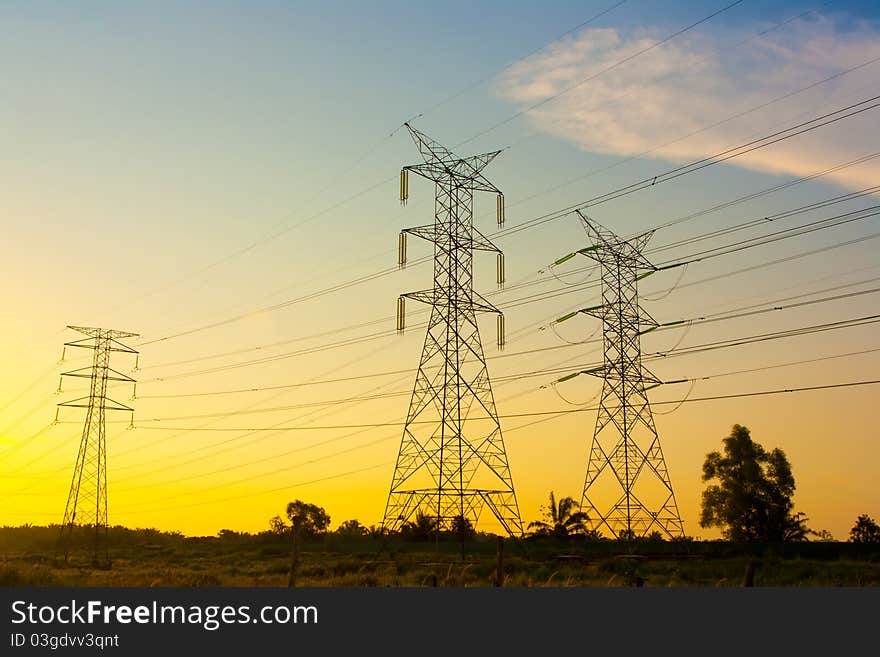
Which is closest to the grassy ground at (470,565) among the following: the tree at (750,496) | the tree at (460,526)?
the tree at (460,526)

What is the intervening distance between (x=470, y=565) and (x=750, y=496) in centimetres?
6066

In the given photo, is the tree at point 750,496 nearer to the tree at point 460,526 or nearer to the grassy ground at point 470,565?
the grassy ground at point 470,565

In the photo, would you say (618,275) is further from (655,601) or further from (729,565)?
(655,601)

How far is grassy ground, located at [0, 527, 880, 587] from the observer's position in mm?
37906

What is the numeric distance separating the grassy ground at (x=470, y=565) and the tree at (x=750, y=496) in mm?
A: 24764

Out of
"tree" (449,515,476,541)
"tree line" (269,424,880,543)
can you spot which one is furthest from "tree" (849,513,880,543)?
"tree" (449,515,476,541)

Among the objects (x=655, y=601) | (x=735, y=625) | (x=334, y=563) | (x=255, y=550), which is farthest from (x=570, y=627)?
(x=255, y=550)

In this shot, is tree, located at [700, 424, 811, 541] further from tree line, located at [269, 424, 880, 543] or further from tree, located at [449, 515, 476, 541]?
tree, located at [449, 515, 476, 541]

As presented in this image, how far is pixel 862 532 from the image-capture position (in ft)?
336

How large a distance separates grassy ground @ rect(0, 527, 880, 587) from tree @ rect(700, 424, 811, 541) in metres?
24.8

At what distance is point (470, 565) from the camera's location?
41.6 m

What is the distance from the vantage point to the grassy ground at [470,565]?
124 ft

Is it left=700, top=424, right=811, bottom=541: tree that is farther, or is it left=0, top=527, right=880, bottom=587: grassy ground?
left=700, top=424, right=811, bottom=541: tree

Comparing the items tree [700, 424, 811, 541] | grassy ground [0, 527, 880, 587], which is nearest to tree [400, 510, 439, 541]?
grassy ground [0, 527, 880, 587]
